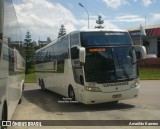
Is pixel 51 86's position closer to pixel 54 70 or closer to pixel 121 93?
pixel 54 70

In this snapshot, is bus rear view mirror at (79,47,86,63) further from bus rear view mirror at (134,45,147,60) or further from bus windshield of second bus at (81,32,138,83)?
bus rear view mirror at (134,45,147,60)

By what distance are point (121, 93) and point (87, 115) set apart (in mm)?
2445

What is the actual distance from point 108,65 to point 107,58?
32 centimetres

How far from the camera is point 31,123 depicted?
12.1 metres

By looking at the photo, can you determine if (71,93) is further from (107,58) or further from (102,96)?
(107,58)

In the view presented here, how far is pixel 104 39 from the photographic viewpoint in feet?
53.4

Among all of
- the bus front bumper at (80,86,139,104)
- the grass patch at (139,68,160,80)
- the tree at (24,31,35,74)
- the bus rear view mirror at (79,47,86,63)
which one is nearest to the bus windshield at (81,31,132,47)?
the bus rear view mirror at (79,47,86,63)

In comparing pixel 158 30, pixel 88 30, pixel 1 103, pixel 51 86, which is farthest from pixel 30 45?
pixel 1 103

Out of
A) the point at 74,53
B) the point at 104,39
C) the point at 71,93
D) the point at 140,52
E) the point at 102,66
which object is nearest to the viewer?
the point at 102,66

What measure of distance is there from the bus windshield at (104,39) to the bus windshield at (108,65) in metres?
0.26

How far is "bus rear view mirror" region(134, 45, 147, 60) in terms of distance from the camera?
16609 millimetres

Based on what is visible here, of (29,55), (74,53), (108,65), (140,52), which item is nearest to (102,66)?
(108,65)

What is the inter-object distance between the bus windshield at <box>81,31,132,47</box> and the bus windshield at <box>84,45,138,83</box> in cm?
26

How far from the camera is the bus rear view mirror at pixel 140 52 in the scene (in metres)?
16.6
